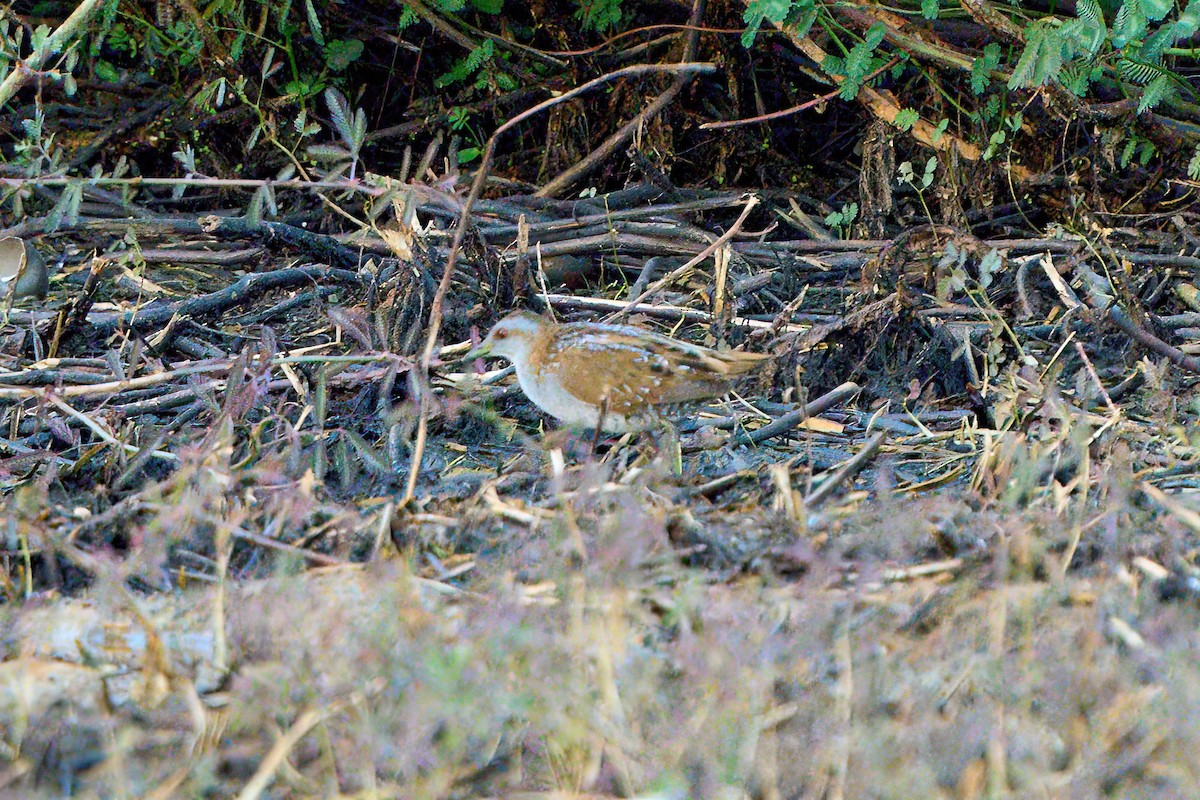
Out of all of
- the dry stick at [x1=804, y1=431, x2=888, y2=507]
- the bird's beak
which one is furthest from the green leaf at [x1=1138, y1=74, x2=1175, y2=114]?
the bird's beak

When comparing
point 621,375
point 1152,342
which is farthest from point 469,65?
point 1152,342

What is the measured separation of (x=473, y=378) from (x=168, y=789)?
272 cm

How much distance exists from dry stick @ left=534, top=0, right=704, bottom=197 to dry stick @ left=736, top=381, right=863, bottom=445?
2.40m

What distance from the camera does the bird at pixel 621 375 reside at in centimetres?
435

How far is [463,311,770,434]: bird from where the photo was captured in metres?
4.35

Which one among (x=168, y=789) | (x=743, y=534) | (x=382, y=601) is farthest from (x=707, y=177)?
(x=168, y=789)

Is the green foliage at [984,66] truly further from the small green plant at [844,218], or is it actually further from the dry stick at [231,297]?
the dry stick at [231,297]

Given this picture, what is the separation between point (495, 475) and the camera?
4.30 meters

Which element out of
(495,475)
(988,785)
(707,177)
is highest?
(988,785)

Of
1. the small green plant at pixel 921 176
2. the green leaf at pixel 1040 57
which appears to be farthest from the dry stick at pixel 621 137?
the green leaf at pixel 1040 57

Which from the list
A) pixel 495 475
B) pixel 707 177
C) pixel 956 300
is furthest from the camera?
pixel 707 177

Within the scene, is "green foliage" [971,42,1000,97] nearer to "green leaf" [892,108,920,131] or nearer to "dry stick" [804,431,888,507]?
"green leaf" [892,108,920,131]

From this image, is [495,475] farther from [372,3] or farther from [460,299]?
[372,3]

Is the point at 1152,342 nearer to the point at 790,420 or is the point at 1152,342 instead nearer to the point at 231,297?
the point at 790,420
